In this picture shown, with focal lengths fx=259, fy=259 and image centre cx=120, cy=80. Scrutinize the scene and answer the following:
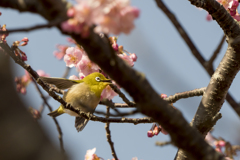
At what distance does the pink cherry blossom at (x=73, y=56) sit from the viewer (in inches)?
128

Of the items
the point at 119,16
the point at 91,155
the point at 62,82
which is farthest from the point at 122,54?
the point at 119,16

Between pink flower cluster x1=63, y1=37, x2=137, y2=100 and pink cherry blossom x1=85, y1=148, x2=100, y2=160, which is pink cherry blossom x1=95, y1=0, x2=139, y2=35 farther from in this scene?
pink cherry blossom x1=85, y1=148, x2=100, y2=160

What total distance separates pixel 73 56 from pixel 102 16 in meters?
2.23

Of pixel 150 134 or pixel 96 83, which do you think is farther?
pixel 96 83

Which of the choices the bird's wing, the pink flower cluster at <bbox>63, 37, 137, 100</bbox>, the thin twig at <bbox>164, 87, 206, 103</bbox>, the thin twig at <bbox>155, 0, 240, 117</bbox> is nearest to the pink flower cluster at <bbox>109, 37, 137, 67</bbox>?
the pink flower cluster at <bbox>63, 37, 137, 100</bbox>

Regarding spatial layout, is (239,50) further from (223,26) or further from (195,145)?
(195,145)

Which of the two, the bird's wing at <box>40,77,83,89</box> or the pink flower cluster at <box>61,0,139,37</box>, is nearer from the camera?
the pink flower cluster at <box>61,0,139,37</box>

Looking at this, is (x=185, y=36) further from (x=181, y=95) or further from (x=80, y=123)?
(x=80, y=123)

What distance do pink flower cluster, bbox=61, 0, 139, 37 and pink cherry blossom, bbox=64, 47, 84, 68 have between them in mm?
1910

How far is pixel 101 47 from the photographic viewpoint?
1304 mm

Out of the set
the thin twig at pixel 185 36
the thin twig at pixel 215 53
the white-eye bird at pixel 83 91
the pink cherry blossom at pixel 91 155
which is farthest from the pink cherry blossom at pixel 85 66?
the thin twig at pixel 185 36

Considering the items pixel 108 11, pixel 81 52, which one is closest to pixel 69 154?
pixel 108 11

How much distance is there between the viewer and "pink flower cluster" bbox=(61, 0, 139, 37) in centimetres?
125

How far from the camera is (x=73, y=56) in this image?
11.4 feet
